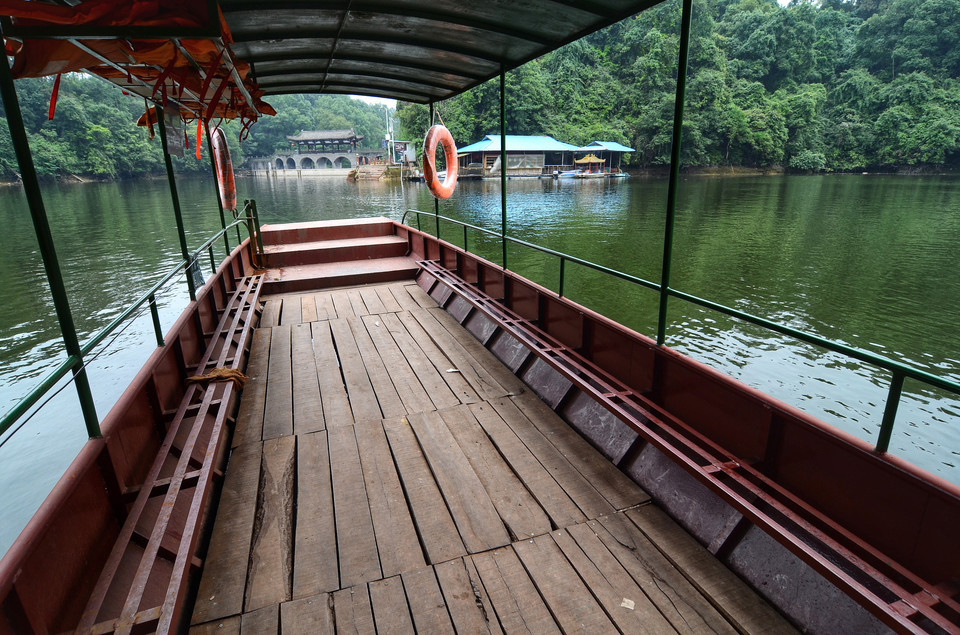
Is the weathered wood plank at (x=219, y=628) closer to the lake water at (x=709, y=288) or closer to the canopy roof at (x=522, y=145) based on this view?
the lake water at (x=709, y=288)

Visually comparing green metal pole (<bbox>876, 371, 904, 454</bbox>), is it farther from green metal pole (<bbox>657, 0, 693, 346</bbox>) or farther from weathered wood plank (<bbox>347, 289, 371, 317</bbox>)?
weathered wood plank (<bbox>347, 289, 371, 317</bbox>)

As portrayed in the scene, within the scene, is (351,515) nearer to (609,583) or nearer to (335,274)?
(609,583)

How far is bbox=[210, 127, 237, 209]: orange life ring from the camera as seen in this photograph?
22.9 ft

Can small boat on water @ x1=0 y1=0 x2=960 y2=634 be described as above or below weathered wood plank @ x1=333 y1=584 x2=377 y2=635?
above

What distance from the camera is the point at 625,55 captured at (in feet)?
194

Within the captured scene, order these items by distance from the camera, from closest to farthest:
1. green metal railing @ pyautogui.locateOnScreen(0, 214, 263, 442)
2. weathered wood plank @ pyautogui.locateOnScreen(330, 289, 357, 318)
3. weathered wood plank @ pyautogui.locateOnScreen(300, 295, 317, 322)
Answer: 1. green metal railing @ pyautogui.locateOnScreen(0, 214, 263, 442)
2. weathered wood plank @ pyautogui.locateOnScreen(300, 295, 317, 322)
3. weathered wood plank @ pyautogui.locateOnScreen(330, 289, 357, 318)

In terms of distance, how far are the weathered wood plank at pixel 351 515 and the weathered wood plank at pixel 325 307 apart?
2.79 meters

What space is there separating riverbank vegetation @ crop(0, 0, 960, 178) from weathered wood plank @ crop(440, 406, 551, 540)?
50.9m

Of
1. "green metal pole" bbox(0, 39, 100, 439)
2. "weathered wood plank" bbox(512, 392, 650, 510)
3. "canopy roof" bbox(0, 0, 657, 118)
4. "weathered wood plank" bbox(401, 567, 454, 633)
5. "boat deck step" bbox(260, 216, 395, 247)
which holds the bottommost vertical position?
"weathered wood plank" bbox(401, 567, 454, 633)

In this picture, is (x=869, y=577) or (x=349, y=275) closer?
(x=869, y=577)

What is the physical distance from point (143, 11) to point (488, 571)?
9.26 ft

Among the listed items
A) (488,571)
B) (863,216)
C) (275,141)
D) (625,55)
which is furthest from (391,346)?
(275,141)

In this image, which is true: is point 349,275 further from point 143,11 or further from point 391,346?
point 143,11

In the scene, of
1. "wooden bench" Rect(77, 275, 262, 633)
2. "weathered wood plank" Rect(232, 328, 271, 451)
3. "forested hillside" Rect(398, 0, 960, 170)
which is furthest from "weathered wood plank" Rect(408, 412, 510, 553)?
"forested hillside" Rect(398, 0, 960, 170)
